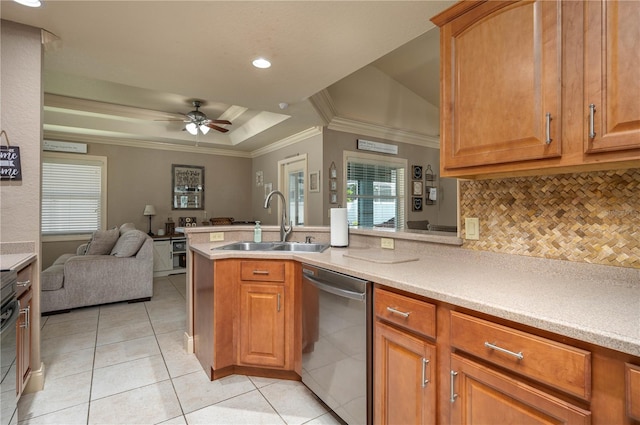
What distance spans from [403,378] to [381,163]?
4298 mm

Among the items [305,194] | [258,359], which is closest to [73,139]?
[305,194]

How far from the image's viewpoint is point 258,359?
2.15m

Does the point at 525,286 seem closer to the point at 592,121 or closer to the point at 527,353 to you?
the point at 527,353

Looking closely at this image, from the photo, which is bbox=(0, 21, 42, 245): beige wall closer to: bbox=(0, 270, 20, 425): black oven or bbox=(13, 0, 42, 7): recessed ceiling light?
bbox=(13, 0, 42, 7): recessed ceiling light

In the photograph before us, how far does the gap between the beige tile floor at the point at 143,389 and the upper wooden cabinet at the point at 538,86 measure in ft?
5.56

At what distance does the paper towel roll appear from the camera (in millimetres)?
2396

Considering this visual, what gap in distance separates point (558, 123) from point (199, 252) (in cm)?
224

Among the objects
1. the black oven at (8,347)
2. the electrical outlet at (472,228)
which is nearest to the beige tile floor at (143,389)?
the black oven at (8,347)

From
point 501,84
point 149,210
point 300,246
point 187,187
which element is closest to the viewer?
point 501,84

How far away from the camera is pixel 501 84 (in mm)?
1293

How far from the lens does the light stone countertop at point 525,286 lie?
2.76 feet

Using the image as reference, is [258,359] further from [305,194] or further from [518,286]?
[305,194]

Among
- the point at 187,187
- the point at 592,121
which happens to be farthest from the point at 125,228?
the point at 592,121

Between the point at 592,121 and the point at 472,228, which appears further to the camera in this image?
the point at 472,228
